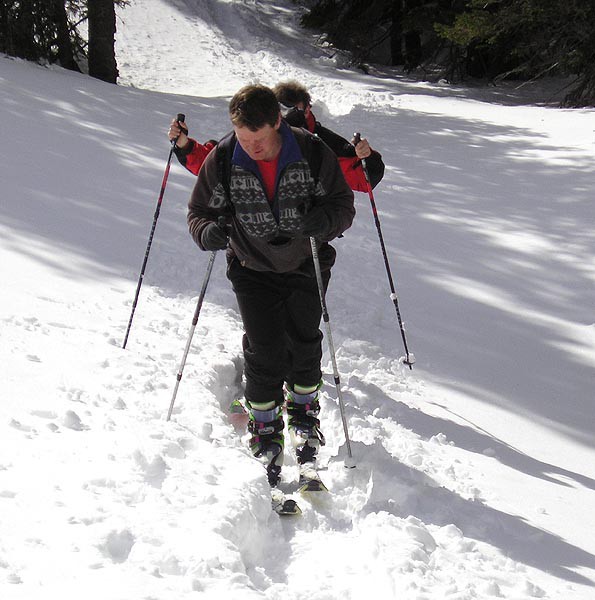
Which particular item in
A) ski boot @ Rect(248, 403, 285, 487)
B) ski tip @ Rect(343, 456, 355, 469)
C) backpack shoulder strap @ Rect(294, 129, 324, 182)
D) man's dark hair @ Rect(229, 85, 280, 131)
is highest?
man's dark hair @ Rect(229, 85, 280, 131)

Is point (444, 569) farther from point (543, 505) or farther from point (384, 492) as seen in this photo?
point (543, 505)

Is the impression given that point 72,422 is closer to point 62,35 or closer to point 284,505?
point 284,505

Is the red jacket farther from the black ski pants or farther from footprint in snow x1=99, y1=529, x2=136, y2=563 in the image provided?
footprint in snow x1=99, y1=529, x2=136, y2=563

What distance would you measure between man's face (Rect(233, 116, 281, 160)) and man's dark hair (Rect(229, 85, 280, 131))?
34 millimetres

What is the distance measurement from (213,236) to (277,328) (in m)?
0.63

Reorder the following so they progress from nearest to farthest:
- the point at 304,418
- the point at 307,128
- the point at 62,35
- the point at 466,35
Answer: the point at 304,418 < the point at 307,128 < the point at 466,35 < the point at 62,35

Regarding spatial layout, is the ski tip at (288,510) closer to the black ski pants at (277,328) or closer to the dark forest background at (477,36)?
the black ski pants at (277,328)

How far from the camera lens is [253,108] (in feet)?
12.1

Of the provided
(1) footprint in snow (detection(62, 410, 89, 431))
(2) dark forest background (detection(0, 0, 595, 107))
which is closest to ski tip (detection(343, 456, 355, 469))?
(1) footprint in snow (detection(62, 410, 89, 431))

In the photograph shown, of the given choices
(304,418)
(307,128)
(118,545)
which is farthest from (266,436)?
(307,128)

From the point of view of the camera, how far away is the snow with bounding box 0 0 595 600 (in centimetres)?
327

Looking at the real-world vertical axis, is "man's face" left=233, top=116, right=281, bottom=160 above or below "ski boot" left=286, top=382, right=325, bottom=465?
above

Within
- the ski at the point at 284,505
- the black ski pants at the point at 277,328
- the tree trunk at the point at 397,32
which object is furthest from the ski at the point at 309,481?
the tree trunk at the point at 397,32

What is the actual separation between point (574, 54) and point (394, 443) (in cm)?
1176
